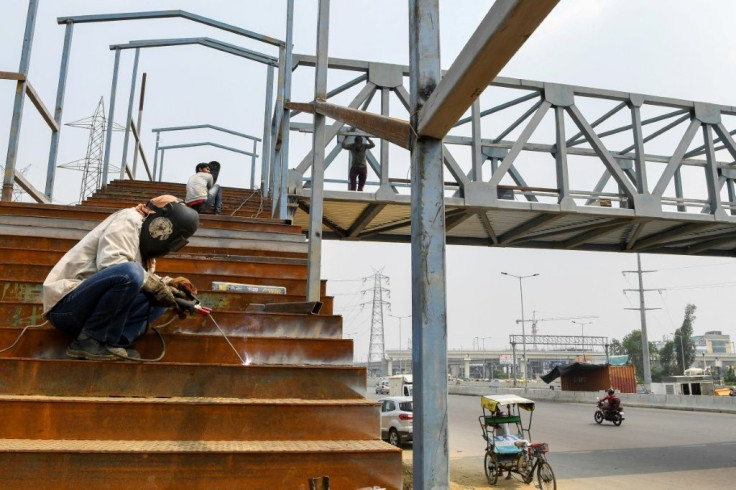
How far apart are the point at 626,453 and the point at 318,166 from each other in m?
14.4

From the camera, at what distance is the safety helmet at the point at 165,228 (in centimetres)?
372

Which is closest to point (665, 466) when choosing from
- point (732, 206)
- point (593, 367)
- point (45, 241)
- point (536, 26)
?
point (732, 206)

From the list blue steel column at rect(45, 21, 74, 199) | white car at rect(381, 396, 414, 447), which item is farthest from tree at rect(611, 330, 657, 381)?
blue steel column at rect(45, 21, 74, 199)

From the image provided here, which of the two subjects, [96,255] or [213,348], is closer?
[96,255]

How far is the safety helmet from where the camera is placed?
372 centimetres

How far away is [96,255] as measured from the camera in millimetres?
3551

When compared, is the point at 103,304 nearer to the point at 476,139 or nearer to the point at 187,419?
the point at 187,419

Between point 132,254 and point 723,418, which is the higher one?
point 132,254

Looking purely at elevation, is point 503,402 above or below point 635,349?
below

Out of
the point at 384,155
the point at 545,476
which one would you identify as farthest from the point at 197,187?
the point at 545,476

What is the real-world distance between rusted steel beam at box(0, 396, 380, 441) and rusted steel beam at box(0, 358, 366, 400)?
6.8 inches

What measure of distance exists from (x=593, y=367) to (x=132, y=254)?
42162 mm

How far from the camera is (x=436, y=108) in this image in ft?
5.67

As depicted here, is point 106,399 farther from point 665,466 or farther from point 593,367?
point 593,367
